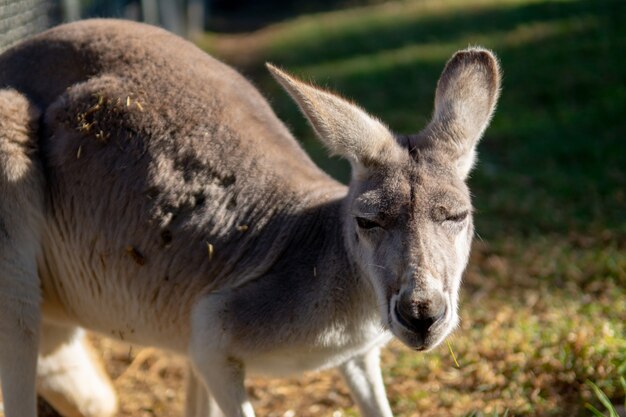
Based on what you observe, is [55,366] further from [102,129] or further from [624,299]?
[624,299]

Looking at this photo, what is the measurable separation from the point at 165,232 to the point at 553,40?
10764 mm

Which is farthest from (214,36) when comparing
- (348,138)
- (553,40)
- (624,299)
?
(348,138)

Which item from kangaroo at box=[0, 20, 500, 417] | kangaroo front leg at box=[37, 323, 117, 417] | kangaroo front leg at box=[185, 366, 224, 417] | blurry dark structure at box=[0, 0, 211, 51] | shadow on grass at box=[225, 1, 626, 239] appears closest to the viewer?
kangaroo at box=[0, 20, 500, 417]

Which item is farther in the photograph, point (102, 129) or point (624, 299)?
point (624, 299)

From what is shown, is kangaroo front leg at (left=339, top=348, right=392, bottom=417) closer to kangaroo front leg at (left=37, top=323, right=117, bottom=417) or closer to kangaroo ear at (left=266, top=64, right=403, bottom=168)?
kangaroo ear at (left=266, top=64, right=403, bottom=168)

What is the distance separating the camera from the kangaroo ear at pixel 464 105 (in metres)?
4.07

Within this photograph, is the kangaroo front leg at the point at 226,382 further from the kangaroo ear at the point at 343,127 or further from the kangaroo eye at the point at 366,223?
the kangaroo ear at the point at 343,127

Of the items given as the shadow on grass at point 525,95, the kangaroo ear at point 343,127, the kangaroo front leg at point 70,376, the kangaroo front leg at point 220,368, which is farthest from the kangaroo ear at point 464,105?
the shadow on grass at point 525,95

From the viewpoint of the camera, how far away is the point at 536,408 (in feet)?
15.9

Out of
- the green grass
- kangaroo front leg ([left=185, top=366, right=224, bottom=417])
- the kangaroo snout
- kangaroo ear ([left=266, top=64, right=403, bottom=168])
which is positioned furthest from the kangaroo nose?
the green grass

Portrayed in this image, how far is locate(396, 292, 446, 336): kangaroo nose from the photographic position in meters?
3.45

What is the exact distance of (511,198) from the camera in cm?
834

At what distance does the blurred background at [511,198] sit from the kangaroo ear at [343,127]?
468mm

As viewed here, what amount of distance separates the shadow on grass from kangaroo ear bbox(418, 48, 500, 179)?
354 centimetres
